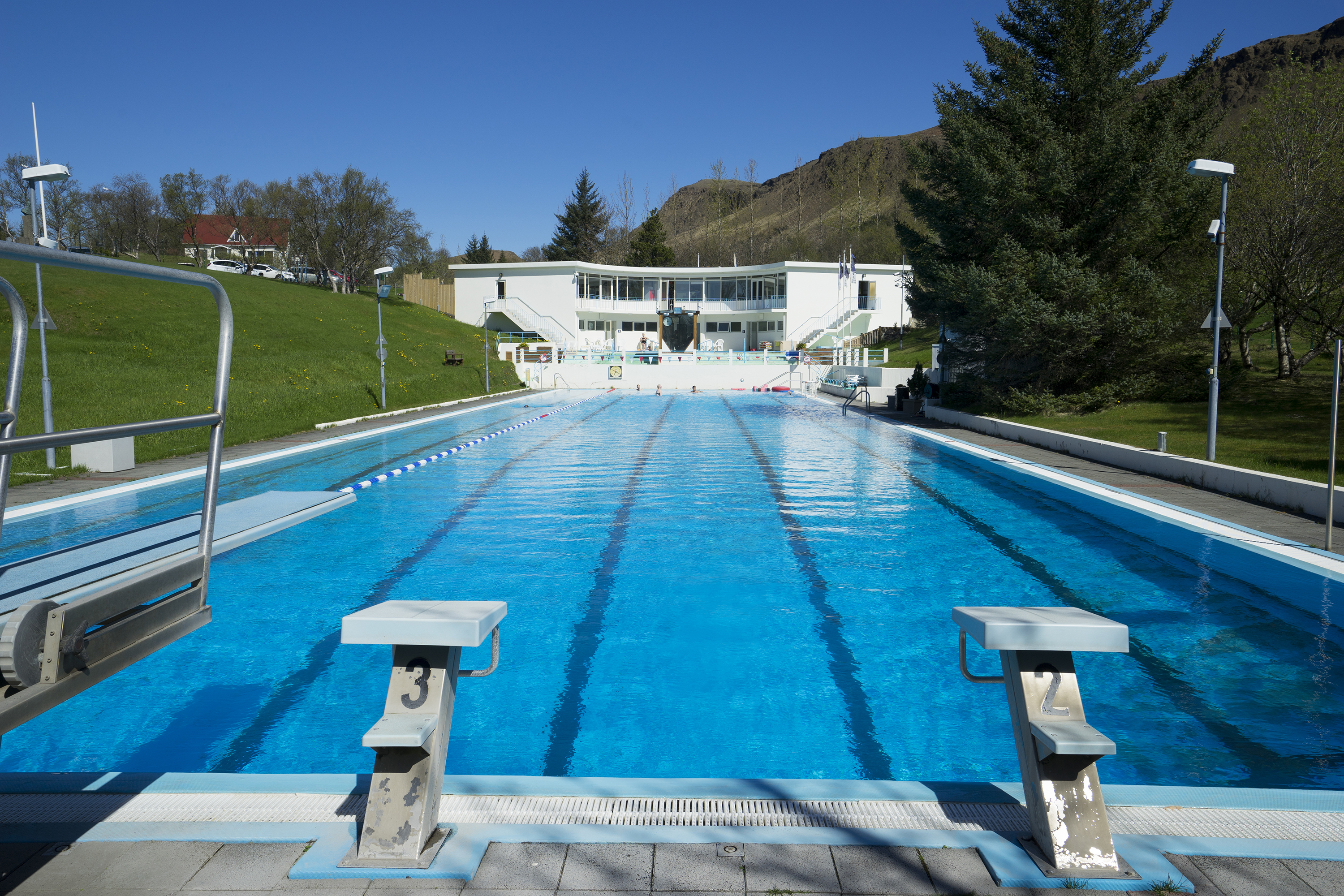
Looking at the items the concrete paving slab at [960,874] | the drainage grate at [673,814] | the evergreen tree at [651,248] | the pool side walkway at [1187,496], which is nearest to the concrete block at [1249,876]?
the drainage grate at [673,814]

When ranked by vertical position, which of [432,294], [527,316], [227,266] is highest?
[227,266]

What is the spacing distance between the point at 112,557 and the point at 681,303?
172 ft

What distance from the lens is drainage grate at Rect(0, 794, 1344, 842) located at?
2.61m

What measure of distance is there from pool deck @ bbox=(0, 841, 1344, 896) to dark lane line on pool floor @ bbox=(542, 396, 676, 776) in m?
1.77

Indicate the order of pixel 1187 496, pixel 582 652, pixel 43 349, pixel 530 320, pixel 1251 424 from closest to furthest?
pixel 582 652 → pixel 1187 496 → pixel 43 349 → pixel 1251 424 → pixel 530 320

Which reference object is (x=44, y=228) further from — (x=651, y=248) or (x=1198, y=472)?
(x=651, y=248)

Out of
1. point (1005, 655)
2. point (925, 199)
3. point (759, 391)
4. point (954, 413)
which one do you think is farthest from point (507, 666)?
point (759, 391)

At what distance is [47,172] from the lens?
427 inches

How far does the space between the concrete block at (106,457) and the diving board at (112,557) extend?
30.9 feet

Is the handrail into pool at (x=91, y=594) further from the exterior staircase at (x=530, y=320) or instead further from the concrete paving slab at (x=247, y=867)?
the exterior staircase at (x=530, y=320)

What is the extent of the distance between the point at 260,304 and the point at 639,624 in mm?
35005

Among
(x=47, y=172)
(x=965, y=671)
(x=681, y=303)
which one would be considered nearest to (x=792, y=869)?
(x=965, y=671)

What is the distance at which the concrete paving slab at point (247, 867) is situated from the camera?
2.25 metres

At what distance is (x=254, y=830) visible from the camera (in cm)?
254
